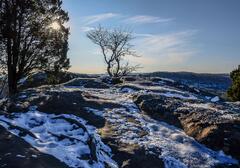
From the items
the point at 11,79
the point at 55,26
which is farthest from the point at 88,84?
the point at 11,79

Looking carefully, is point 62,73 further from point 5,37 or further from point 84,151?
point 84,151

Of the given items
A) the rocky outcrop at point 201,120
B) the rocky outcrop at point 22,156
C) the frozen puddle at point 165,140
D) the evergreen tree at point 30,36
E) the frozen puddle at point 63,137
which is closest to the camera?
the rocky outcrop at point 22,156

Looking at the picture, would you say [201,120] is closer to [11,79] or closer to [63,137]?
→ [63,137]

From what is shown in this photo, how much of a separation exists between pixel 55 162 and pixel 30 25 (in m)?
14.4

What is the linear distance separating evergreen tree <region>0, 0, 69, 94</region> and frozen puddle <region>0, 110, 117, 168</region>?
29.6ft

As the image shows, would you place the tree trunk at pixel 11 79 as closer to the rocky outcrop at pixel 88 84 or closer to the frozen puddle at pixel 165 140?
the rocky outcrop at pixel 88 84

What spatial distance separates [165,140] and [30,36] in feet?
45.3

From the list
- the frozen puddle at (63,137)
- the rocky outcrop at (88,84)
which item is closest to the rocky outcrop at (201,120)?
the frozen puddle at (63,137)

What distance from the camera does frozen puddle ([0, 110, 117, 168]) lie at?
36.6 ft

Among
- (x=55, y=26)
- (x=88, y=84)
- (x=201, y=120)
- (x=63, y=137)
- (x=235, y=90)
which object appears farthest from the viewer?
(x=235, y=90)

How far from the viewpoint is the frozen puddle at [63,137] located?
11148 mm

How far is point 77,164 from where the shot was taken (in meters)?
10.7

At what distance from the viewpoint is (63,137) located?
1247 centimetres

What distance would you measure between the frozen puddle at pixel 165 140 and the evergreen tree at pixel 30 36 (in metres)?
9.51
